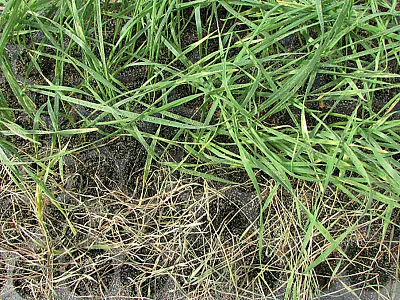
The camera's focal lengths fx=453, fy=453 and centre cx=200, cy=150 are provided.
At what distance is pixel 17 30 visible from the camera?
34.5 inches

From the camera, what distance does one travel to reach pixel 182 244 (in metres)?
0.87

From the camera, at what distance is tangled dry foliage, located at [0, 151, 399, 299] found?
864 millimetres

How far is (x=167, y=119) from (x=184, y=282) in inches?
12.4

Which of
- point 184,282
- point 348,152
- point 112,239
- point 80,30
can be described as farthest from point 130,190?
point 348,152

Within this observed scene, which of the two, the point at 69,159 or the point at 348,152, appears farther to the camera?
the point at 69,159

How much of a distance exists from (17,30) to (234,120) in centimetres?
46

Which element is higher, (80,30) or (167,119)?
(80,30)

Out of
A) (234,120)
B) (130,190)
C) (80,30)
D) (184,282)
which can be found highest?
(80,30)

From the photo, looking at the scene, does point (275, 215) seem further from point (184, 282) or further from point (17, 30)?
point (17, 30)

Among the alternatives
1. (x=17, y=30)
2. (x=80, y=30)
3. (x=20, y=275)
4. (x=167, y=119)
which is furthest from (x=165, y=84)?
(x=20, y=275)

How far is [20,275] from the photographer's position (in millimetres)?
884

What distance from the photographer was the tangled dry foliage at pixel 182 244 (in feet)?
2.84

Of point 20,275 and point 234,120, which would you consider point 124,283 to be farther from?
point 234,120

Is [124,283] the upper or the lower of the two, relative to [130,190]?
lower
